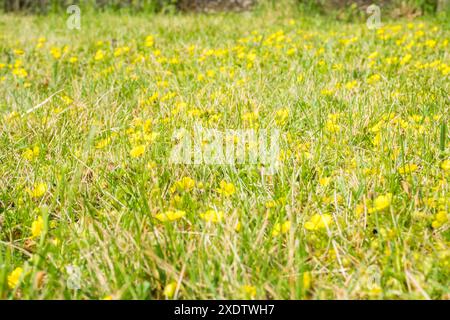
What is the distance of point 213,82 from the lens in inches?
133

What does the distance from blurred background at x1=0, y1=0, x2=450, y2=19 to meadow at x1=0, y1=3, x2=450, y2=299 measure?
3569 millimetres

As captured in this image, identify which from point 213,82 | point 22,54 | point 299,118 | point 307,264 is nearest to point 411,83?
point 299,118

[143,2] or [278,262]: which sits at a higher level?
[143,2]

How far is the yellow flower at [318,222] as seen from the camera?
1.54 metres

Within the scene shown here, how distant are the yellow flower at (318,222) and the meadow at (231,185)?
0.01m

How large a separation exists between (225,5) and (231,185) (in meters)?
6.80

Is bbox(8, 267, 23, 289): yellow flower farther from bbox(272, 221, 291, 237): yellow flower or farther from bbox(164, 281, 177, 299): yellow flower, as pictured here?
bbox(272, 221, 291, 237): yellow flower

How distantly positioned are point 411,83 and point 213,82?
125 cm

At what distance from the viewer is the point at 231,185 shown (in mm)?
1816

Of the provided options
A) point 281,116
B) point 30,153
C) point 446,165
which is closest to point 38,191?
point 30,153

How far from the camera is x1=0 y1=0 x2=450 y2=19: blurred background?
7.20m

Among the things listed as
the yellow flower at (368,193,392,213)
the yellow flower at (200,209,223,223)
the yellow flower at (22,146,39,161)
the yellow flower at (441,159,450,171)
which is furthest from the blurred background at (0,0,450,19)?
the yellow flower at (200,209,223,223)

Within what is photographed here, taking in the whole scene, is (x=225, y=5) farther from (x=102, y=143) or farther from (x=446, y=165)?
(x=446, y=165)
